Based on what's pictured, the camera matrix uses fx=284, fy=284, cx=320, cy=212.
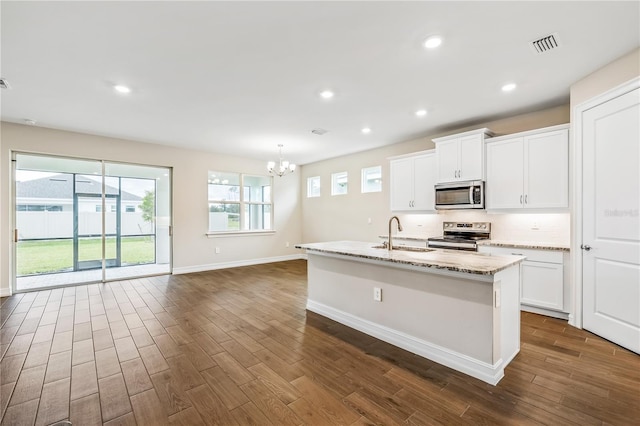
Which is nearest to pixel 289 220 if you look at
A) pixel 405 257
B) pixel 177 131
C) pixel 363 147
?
pixel 363 147

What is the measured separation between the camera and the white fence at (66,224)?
15.4 ft

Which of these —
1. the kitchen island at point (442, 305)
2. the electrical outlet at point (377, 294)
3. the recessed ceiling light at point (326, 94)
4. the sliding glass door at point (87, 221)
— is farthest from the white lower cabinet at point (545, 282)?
the sliding glass door at point (87, 221)

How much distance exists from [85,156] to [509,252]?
690 centimetres

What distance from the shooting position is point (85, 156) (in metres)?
5.02

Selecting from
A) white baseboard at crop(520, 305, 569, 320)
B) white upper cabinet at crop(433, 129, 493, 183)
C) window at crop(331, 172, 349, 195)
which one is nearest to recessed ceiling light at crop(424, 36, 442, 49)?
white upper cabinet at crop(433, 129, 493, 183)

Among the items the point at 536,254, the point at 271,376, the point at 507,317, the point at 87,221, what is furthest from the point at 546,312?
the point at 87,221

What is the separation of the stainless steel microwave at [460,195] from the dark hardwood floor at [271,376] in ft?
5.23

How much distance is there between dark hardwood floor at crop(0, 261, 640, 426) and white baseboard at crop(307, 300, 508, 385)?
7 cm

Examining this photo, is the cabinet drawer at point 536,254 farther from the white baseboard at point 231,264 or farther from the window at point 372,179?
the white baseboard at point 231,264

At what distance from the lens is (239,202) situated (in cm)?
700

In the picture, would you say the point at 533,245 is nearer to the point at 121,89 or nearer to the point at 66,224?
the point at 121,89

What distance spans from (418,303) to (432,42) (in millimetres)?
2215

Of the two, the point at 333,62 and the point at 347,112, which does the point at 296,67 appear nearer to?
the point at 333,62

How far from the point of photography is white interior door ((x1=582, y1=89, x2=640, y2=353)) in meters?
2.58
